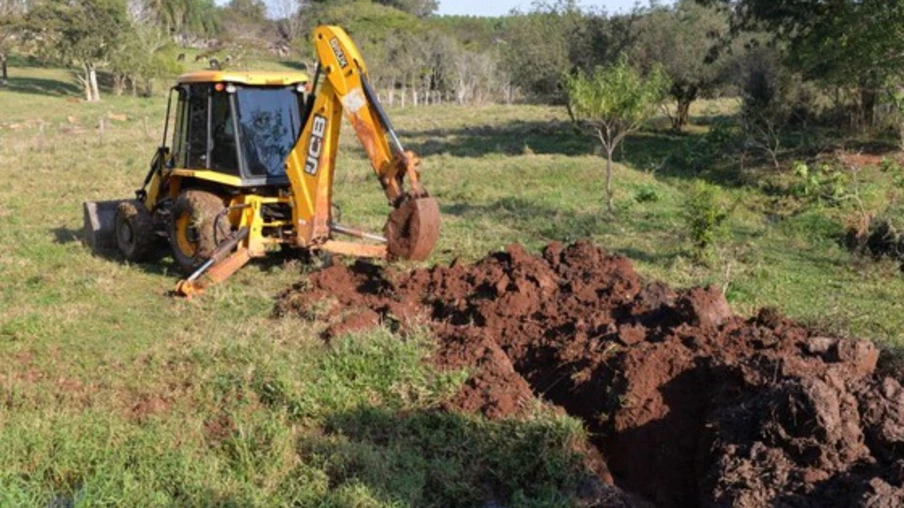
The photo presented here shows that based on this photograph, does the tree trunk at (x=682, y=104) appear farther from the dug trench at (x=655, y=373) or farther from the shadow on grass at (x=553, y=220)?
the dug trench at (x=655, y=373)

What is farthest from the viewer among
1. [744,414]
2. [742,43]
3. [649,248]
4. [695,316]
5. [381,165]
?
[742,43]

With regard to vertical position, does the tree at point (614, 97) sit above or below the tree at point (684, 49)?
below

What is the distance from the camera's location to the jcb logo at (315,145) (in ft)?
29.4

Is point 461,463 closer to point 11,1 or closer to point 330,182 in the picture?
point 330,182

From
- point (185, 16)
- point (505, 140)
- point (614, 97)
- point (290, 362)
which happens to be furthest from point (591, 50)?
point (185, 16)

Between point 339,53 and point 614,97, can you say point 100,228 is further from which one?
point 614,97

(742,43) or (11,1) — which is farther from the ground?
(11,1)

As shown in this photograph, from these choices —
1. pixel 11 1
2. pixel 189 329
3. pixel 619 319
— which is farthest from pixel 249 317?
pixel 11 1

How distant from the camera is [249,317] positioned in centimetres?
845

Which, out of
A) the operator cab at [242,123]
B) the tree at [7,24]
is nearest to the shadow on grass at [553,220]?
the operator cab at [242,123]

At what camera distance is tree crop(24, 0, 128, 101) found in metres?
41.1

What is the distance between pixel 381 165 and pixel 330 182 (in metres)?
0.71

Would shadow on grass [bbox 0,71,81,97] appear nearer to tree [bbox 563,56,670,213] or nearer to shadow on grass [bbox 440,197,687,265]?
shadow on grass [bbox 440,197,687,265]

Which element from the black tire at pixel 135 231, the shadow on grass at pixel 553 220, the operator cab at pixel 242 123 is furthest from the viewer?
the shadow on grass at pixel 553 220
